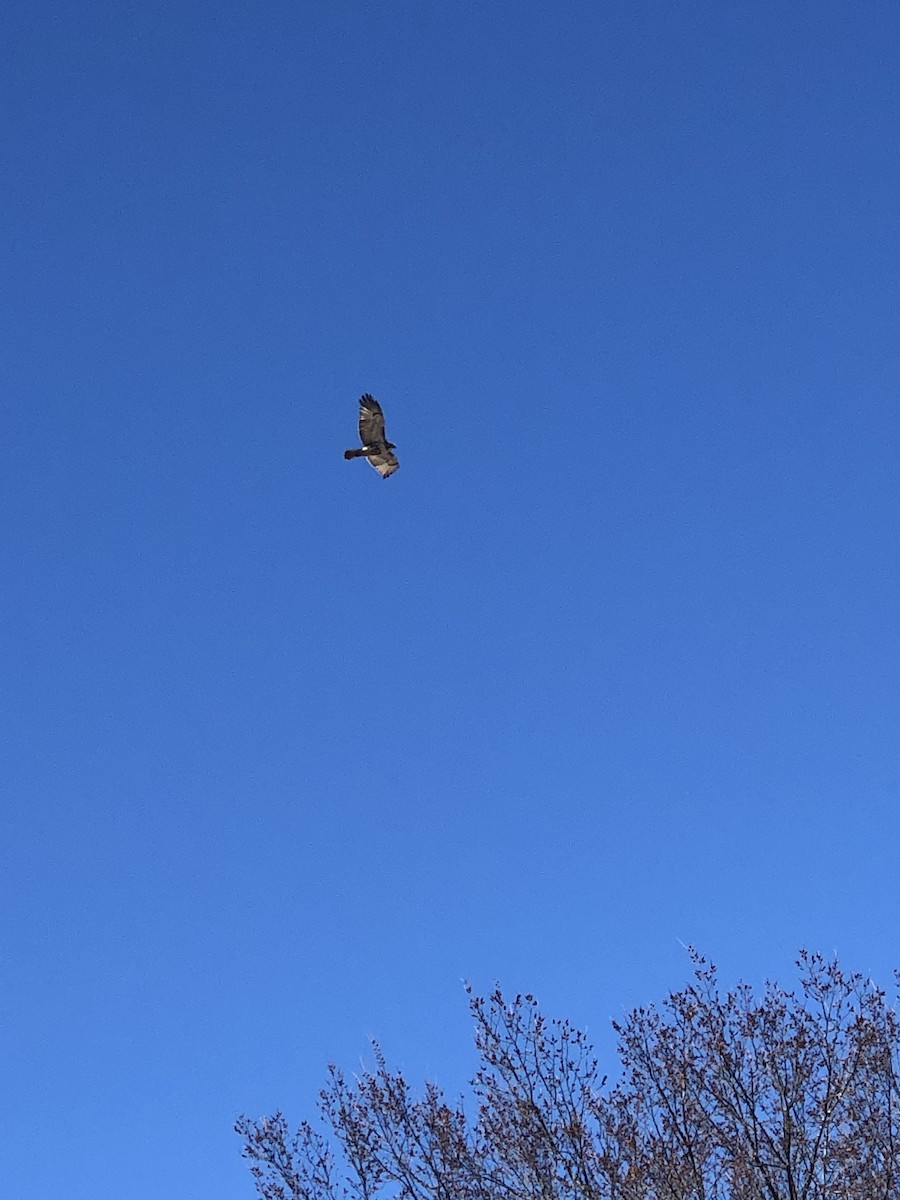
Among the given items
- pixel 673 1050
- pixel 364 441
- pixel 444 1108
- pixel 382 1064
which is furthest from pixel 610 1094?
pixel 364 441

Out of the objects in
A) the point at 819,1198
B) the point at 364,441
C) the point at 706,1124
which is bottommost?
the point at 819,1198

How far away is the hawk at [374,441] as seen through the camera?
23828 mm

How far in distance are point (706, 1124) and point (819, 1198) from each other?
1.67 metres

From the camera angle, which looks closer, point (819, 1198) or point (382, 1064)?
point (819, 1198)

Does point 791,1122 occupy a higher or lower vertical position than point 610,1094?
lower

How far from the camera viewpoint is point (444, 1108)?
19922mm

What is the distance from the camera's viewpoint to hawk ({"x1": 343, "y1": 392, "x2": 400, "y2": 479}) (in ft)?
78.2

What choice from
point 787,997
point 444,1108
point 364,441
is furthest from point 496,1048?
point 364,441

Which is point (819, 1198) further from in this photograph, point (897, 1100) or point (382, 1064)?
point (382, 1064)

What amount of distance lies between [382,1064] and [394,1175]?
1.81 meters

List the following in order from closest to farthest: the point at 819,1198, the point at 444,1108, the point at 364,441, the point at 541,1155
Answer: the point at 819,1198
the point at 541,1155
the point at 444,1108
the point at 364,441

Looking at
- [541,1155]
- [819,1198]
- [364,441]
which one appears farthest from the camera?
[364,441]

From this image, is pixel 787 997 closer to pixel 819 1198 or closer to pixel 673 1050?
pixel 673 1050

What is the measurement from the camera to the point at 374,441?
2402 centimetres
